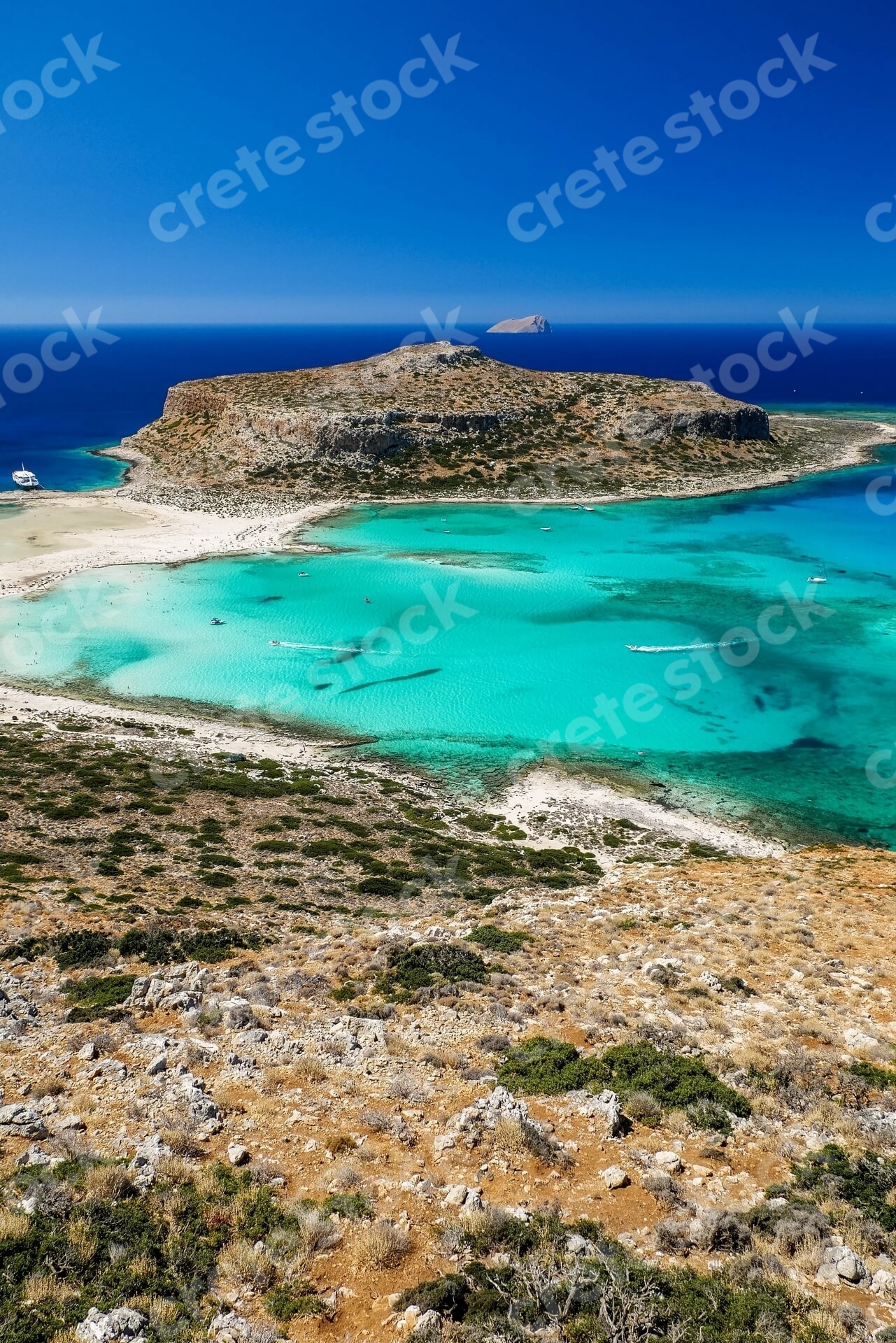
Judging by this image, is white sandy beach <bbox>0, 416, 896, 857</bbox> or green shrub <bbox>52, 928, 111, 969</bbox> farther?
white sandy beach <bbox>0, 416, 896, 857</bbox>

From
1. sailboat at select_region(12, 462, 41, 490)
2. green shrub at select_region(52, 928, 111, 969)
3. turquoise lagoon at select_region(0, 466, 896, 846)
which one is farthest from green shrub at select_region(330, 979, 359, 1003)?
sailboat at select_region(12, 462, 41, 490)

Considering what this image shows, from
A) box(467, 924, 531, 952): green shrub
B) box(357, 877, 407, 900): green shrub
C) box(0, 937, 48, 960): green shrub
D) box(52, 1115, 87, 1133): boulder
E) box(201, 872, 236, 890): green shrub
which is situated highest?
box(52, 1115, 87, 1133): boulder

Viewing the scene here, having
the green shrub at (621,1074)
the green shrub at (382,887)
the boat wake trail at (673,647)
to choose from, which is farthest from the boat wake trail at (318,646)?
the green shrub at (621,1074)

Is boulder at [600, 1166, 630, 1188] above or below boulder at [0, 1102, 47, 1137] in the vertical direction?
below

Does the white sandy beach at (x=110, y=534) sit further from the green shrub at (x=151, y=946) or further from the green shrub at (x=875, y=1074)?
the green shrub at (x=875, y=1074)

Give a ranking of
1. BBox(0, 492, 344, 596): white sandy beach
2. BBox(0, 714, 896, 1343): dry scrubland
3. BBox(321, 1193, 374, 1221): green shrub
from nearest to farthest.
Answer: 1. BBox(0, 714, 896, 1343): dry scrubland
2. BBox(321, 1193, 374, 1221): green shrub
3. BBox(0, 492, 344, 596): white sandy beach

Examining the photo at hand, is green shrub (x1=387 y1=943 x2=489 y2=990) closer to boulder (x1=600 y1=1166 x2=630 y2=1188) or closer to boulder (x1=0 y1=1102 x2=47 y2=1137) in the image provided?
boulder (x1=600 y1=1166 x2=630 y2=1188)

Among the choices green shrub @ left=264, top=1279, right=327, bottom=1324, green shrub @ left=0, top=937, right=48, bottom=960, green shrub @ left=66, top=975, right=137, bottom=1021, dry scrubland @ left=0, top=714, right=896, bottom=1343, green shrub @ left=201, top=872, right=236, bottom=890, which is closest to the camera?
green shrub @ left=264, top=1279, right=327, bottom=1324
